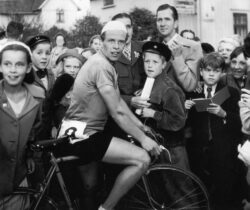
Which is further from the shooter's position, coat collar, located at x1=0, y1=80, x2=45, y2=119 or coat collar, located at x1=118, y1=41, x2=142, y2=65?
coat collar, located at x1=118, y1=41, x2=142, y2=65

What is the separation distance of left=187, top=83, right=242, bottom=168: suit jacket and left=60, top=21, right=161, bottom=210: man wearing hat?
51.7 inches

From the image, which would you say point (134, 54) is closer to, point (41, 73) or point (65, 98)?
point (65, 98)

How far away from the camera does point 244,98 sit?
404cm

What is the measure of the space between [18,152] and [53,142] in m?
0.31

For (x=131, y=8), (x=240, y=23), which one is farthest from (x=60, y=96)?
(x=131, y=8)

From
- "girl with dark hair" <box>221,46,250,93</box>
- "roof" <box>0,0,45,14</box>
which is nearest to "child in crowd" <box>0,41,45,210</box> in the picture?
"girl with dark hair" <box>221,46,250,93</box>

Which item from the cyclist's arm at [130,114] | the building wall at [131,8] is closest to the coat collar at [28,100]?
the cyclist's arm at [130,114]

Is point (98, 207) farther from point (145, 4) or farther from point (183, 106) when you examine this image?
point (145, 4)

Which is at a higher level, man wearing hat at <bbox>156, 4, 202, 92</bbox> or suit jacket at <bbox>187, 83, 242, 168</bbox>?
man wearing hat at <bbox>156, 4, 202, 92</bbox>

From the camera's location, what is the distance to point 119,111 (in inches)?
165

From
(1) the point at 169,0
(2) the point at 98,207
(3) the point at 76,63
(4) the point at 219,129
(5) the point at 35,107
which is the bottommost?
(2) the point at 98,207

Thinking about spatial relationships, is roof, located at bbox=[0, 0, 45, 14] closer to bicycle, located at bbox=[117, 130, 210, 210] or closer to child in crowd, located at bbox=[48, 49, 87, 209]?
child in crowd, located at bbox=[48, 49, 87, 209]

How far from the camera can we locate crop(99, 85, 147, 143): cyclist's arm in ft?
13.6

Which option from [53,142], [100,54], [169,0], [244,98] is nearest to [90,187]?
[53,142]
